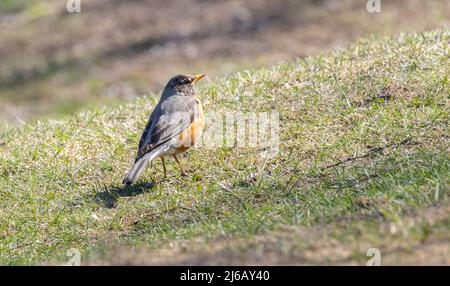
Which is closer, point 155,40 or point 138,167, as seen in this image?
point 138,167

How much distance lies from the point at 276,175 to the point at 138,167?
1.21 m

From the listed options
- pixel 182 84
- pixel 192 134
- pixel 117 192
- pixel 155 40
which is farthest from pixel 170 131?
pixel 155 40

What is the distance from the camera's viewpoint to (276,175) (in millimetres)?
7168

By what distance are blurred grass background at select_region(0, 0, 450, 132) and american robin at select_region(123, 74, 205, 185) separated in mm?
6898

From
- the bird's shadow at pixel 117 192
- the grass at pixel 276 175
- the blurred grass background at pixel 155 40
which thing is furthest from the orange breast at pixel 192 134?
the blurred grass background at pixel 155 40

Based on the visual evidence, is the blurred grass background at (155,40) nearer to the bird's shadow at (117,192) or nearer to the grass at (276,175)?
the grass at (276,175)

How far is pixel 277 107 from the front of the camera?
8.48 meters

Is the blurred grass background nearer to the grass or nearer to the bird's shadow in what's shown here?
the grass

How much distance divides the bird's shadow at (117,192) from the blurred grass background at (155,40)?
725 cm

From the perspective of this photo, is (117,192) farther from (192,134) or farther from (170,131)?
(192,134)

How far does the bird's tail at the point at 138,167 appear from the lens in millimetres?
7137

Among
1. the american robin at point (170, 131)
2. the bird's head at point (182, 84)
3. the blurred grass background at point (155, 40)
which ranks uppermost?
the blurred grass background at point (155, 40)

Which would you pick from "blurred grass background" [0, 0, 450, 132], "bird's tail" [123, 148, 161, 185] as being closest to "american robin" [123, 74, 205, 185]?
"bird's tail" [123, 148, 161, 185]
